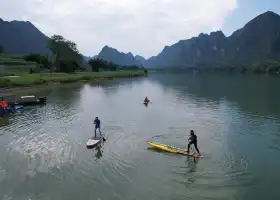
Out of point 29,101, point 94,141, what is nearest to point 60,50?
point 29,101

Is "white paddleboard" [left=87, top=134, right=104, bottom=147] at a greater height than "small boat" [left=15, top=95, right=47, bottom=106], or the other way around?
"small boat" [left=15, top=95, right=47, bottom=106]

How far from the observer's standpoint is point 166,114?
5081 centimetres

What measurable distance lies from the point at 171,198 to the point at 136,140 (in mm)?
14153

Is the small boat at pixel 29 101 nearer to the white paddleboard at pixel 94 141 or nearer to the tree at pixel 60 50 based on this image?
the white paddleboard at pixel 94 141

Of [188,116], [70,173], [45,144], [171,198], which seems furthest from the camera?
[188,116]

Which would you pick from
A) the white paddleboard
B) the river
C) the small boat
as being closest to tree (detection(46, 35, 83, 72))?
the small boat

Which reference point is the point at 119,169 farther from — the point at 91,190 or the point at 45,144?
the point at 45,144

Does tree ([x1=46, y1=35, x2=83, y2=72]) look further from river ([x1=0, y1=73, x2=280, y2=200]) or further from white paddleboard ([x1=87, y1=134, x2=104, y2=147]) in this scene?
white paddleboard ([x1=87, y1=134, x2=104, y2=147])

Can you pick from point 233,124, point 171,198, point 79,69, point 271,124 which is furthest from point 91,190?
point 79,69

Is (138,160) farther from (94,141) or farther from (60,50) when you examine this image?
(60,50)

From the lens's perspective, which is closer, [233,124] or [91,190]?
[91,190]

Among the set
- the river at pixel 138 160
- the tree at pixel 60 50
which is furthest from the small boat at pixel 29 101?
the tree at pixel 60 50

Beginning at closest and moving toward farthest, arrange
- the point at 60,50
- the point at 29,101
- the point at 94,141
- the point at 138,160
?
1. the point at 138,160
2. the point at 94,141
3. the point at 29,101
4. the point at 60,50

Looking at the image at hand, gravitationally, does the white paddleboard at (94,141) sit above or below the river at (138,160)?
above
